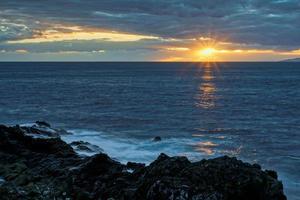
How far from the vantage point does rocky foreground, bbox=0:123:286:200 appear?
18.2m

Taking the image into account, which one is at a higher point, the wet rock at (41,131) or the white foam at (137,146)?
the wet rock at (41,131)

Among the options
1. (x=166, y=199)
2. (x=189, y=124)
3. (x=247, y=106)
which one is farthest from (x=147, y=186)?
(x=247, y=106)

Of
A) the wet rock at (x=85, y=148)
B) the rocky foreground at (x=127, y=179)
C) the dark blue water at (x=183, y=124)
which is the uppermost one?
the rocky foreground at (x=127, y=179)

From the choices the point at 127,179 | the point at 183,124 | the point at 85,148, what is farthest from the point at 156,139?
the point at 127,179

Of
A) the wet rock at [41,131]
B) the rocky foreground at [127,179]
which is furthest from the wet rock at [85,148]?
the rocky foreground at [127,179]

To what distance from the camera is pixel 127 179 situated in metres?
23.8

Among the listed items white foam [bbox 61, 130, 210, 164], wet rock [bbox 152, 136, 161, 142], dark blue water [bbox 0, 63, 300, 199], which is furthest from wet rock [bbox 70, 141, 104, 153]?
wet rock [bbox 152, 136, 161, 142]

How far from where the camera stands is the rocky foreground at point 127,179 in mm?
18250

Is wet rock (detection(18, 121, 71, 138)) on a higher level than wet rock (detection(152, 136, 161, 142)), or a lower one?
higher

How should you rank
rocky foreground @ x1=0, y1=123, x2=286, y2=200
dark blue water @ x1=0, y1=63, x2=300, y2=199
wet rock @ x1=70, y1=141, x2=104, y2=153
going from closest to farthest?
rocky foreground @ x1=0, y1=123, x2=286, y2=200 < wet rock @ x1=70, y1=141, x2=104, y2=153 < dark blue water @ x1=0, y1=63, x2=300, y2=199

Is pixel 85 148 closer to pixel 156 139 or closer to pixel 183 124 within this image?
pixel 156 139

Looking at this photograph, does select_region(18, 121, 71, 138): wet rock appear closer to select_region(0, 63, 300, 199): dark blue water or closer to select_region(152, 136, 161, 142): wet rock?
select_region(0, 63, 300, 199): dark blue water

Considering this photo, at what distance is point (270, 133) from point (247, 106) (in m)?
30.5

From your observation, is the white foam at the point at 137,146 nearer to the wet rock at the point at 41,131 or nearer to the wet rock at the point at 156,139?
the wet rock at the point at 156,139
